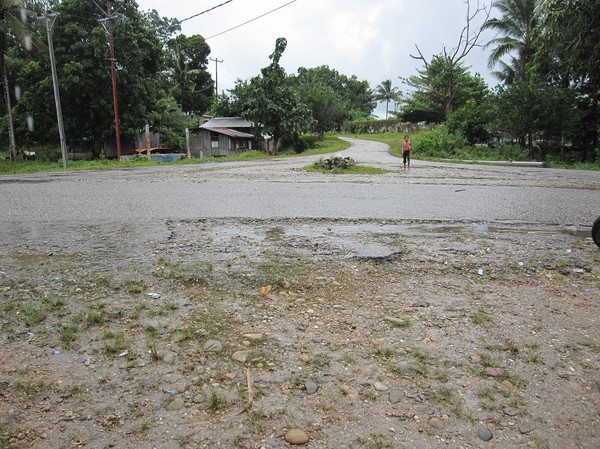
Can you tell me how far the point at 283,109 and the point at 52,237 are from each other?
3172cm

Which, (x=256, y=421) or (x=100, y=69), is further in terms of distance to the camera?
(x=100, y=69)

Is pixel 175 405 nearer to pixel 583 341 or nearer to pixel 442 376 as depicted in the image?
pixel 442 376

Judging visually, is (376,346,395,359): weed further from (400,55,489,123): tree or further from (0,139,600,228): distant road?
(400,55,489,123): tree

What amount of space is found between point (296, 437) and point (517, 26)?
37.6 metres

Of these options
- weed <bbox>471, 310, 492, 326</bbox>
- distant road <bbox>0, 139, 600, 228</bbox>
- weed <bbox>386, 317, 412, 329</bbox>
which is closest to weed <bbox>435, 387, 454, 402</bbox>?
weed <bbox>386, 317, 412, 329</bbox>

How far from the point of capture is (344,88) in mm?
86875

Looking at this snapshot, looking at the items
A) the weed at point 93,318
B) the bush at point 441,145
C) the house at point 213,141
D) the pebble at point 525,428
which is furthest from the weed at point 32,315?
the house at point 213,141

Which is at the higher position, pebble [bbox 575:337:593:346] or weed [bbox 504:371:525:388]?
pebble [bbox 575:337:593:346]

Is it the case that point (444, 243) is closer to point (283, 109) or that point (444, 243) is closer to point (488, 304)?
point (488, 304)

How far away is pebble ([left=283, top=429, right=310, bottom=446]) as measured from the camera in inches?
77.2

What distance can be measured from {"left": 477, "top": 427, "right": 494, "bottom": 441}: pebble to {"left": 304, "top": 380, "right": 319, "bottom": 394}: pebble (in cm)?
80

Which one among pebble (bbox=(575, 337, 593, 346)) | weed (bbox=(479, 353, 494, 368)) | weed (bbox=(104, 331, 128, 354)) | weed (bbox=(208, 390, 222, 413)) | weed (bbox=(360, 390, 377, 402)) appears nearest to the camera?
weed (bbox=(208, 390, 222, 413))

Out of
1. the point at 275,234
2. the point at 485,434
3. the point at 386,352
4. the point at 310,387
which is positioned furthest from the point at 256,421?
the point at 275,234

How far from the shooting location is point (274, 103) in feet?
117
